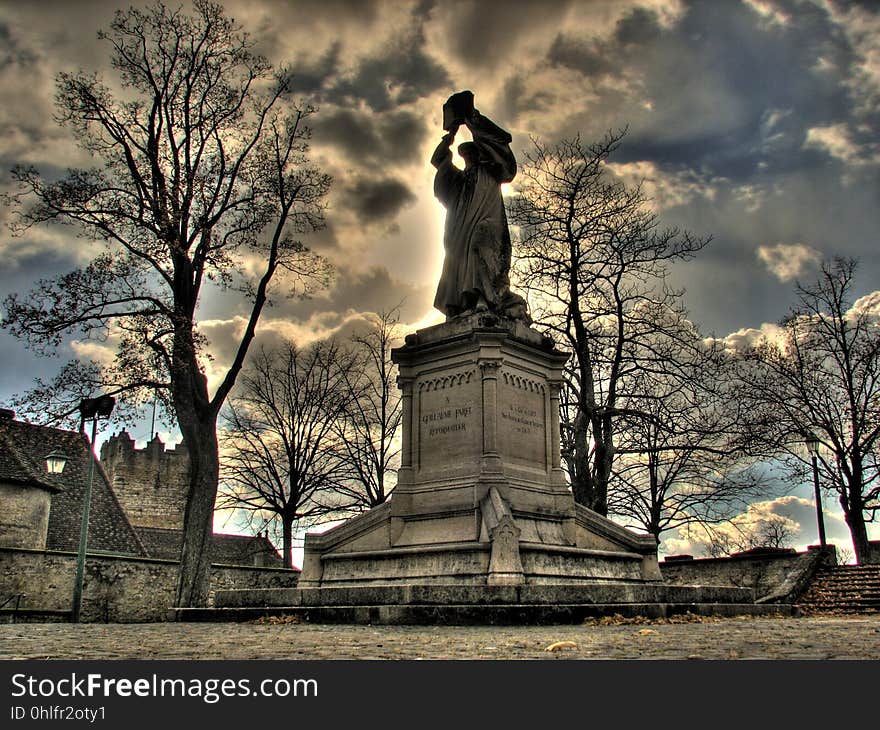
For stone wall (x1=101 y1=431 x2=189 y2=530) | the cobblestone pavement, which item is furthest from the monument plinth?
stone wall (x1=101 y1=431 x2=189 y2=530)

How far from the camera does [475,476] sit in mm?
12961

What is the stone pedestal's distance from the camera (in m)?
12.6

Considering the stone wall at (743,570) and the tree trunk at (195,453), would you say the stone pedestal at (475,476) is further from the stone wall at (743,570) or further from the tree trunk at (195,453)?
the stone wall at (743,570)

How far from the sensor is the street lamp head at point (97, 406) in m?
18.0

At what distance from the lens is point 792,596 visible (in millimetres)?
20469

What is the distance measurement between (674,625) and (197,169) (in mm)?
17179

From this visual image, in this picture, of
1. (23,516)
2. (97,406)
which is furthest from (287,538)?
(97,406)

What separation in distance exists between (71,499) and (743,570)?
1319 inches

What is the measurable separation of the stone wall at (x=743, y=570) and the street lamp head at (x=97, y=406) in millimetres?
15380
